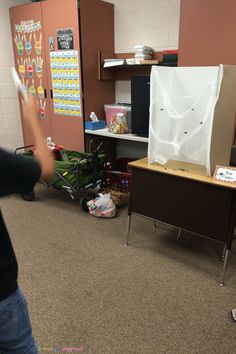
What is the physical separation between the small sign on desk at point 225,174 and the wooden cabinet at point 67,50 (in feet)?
6.76

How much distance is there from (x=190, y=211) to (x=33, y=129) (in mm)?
1461

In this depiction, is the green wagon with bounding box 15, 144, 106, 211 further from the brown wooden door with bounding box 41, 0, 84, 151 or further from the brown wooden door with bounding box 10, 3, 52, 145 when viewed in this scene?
the brown wooden door with bounding box 10, 3, 52, 145

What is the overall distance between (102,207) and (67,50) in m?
1.84

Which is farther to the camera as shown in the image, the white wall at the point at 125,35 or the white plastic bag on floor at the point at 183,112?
the white wall at the point at 125,35

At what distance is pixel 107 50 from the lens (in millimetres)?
3717

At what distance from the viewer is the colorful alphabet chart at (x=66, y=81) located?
351 centimetres

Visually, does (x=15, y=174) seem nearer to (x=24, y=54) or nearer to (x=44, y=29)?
(x=44, y=29)

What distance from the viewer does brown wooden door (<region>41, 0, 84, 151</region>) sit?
338 centimetres

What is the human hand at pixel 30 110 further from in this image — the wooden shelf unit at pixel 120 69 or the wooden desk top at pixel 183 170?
the wooden shelf unit at pixel 120 69

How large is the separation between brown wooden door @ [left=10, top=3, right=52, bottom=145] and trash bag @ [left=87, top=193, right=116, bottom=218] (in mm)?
1412

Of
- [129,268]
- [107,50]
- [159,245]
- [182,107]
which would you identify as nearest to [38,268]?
[129,268]

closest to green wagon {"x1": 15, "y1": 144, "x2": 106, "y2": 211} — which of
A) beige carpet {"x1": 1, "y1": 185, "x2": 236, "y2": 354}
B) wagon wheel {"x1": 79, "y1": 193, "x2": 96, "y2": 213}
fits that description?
wagon wheel {"x1": 79, "y1": 193, "x2": 96, "y2": 213}

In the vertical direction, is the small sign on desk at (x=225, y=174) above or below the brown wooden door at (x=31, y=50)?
below

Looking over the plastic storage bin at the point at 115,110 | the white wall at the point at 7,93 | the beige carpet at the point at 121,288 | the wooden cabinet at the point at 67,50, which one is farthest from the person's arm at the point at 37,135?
the white wall at the point at 7,93
